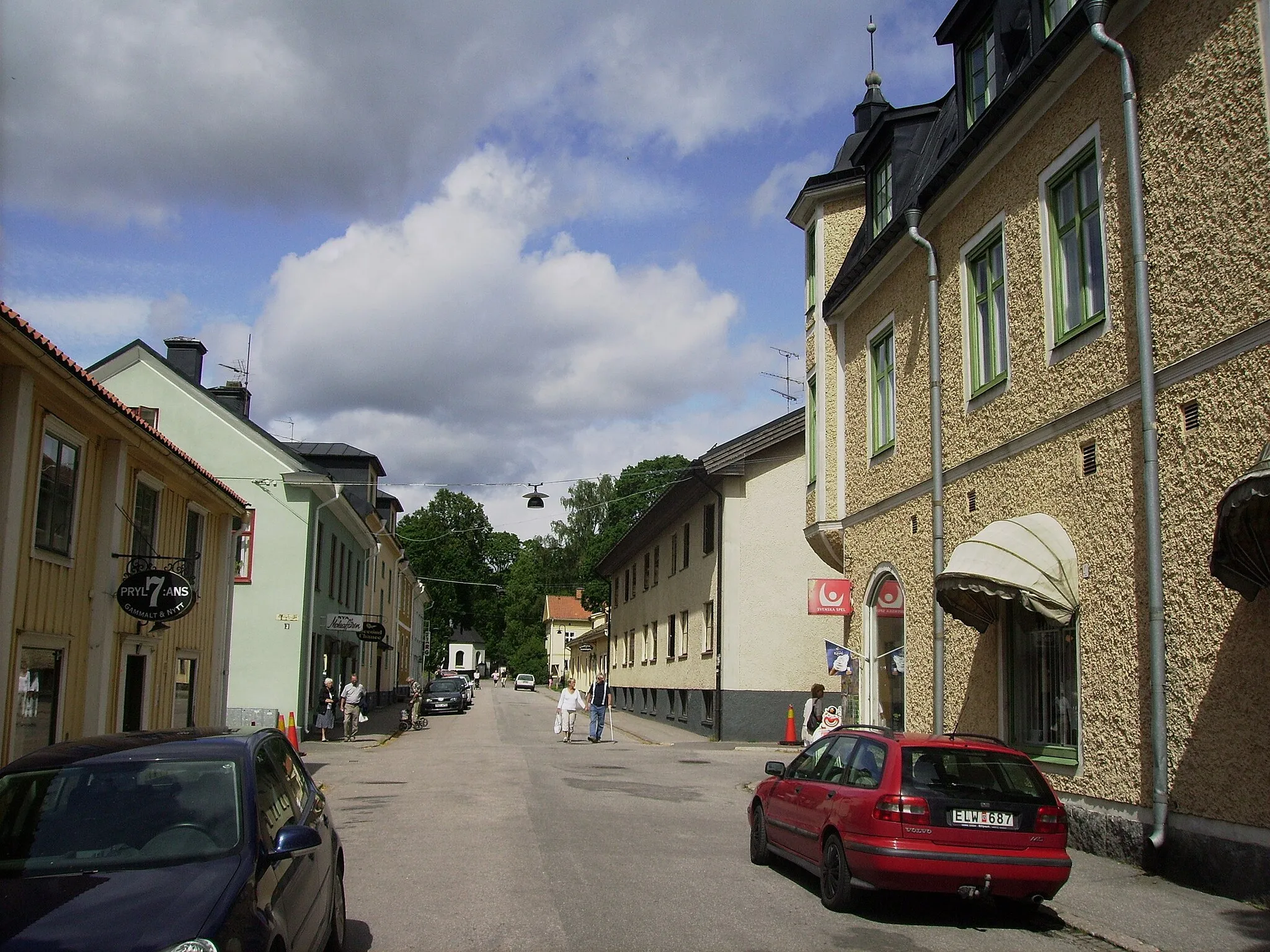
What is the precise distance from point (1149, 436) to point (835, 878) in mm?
4690

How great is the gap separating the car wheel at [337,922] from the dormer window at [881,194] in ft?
44.7

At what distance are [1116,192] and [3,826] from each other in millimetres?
10190

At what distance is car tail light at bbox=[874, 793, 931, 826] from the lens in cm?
797

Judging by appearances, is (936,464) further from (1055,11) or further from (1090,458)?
(1055,11)

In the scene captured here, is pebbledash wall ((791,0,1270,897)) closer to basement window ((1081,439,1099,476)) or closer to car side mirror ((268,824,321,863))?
basement window ((1081,439,1099,476))

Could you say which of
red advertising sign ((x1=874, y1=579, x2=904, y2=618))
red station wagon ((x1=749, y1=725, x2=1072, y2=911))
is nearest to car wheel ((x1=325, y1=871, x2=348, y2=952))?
red station wagon ((x1=749, y1=725, x2=1072, y2=911))

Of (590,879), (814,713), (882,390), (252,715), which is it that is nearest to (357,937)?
(590,879)

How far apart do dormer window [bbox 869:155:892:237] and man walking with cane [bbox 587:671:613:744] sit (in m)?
14.5

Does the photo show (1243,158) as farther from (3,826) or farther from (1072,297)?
(3,826)

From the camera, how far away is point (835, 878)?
8492mm

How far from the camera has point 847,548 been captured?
61.6 feet

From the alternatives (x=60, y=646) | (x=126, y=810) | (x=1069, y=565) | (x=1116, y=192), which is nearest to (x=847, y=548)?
(x=1069, y=565)

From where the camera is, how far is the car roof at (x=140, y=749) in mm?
5664

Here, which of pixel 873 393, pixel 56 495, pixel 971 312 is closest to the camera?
pixel 56 495
